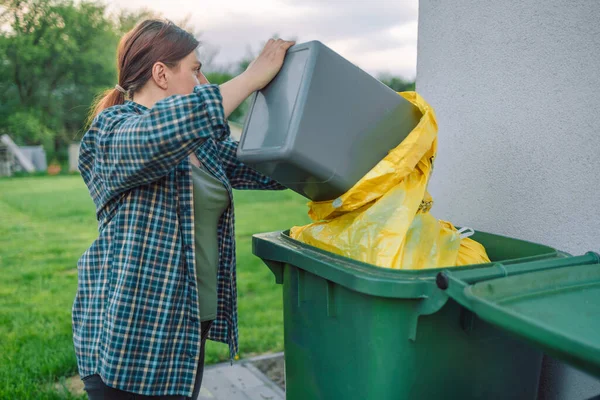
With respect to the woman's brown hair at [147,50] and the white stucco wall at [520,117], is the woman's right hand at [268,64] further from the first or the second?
the white stucco wall at [520,117]

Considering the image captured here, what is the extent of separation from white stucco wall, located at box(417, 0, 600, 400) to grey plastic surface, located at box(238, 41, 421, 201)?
636 mm

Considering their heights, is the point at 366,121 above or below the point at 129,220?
above

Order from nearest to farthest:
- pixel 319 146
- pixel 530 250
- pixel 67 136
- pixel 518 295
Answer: pixel 518 295 < pixel 319 146 < pixel 530 250 < pixel 67 136

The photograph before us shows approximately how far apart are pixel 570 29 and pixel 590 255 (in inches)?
34.4

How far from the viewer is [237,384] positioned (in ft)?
9.98

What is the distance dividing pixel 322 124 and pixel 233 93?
29 cm

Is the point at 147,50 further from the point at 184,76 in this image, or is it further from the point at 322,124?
the point at 322,124

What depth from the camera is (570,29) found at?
1930 mm

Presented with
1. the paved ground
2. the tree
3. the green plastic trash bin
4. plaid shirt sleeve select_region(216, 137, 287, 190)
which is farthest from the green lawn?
the tree

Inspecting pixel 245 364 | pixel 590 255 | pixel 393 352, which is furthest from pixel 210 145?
pixel 245 364

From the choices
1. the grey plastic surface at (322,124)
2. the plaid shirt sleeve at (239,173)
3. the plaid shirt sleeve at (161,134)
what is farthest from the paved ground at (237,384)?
the plaid shirt sleeve at (161,134)

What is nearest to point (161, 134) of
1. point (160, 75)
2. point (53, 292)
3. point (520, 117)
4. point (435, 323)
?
point (160, 75)

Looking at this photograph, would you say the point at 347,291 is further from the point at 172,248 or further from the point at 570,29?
the point at 570,29

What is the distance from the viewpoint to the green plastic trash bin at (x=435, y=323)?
1214mm
